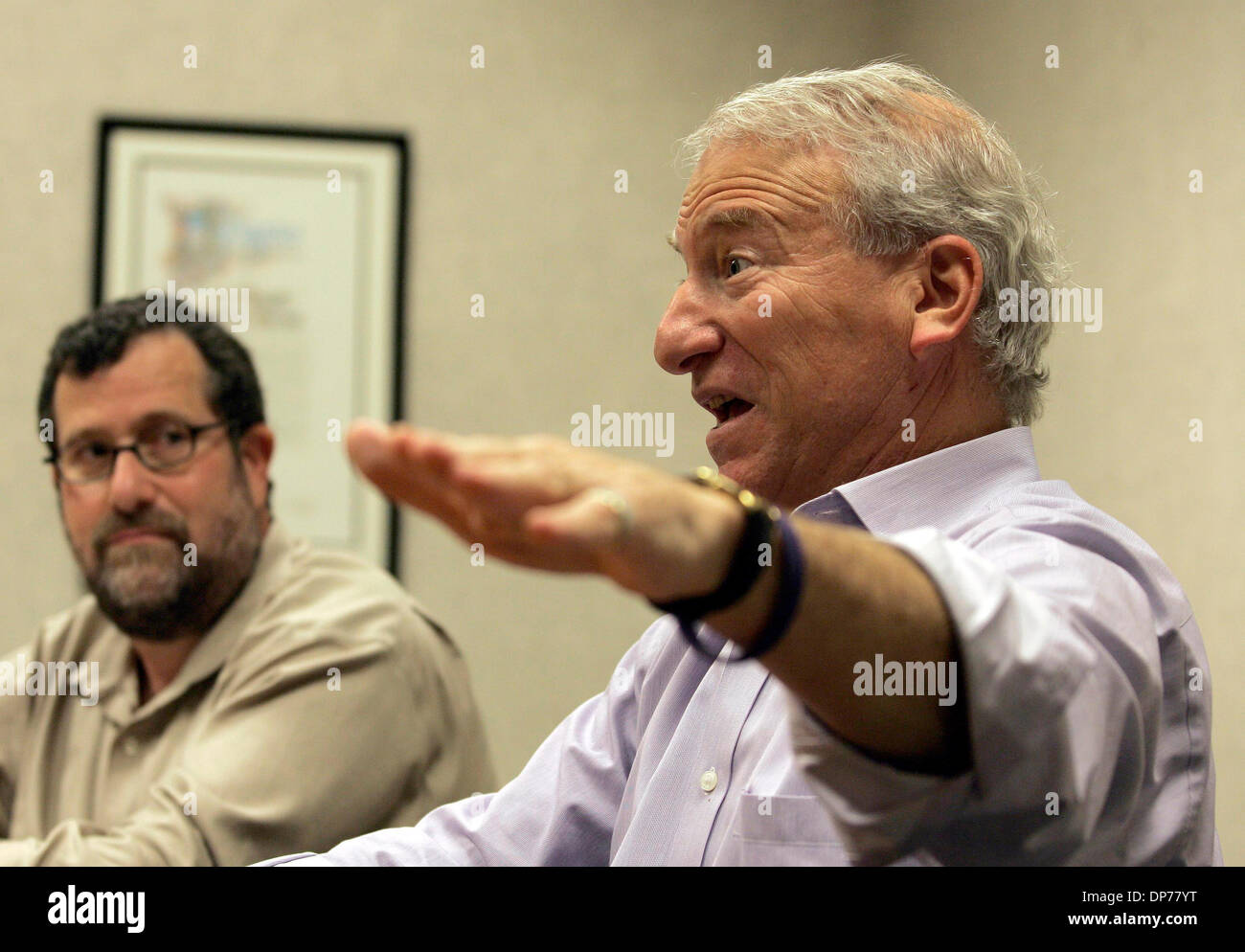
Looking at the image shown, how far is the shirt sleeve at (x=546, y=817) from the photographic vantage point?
3.69 ft

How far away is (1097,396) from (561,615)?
1060 mm

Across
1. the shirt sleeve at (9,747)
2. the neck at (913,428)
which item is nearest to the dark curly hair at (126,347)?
the shirt sleeve at (9,747)

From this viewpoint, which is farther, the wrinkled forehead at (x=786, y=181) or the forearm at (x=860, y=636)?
the wrinkled forehead at (x=786, y=181)

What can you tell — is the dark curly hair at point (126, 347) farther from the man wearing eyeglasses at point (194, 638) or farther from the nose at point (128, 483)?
the nose at point (128, 483)

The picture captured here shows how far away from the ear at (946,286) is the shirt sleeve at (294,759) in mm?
946

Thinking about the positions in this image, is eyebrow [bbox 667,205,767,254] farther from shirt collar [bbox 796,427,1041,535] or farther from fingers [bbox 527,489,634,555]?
fingers [bbox 527,489,634,555]

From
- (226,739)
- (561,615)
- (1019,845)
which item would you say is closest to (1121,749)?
(1019,845)

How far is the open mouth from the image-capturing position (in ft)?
3.88

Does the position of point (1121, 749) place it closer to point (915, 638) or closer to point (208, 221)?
point (915, 638)

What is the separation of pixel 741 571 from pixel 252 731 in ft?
4.04

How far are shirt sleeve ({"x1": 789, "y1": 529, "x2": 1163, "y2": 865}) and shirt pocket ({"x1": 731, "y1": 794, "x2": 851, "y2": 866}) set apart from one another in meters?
0.12

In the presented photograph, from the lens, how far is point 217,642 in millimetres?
1879

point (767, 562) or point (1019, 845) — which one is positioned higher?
point (767, 562)

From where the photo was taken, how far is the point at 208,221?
2.50m
